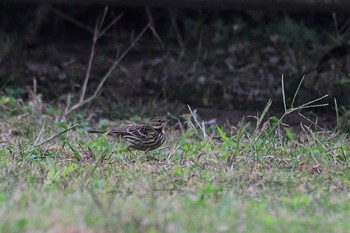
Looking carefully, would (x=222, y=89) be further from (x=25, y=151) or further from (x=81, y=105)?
(x=25, y=151)

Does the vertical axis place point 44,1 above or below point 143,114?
above

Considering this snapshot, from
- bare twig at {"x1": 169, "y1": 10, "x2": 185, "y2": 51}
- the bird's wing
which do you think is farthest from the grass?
bare twig at {"x1": 169, "y1": 10, "x2": 185, "y2": 51}

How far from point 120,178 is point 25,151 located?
1.19 meters

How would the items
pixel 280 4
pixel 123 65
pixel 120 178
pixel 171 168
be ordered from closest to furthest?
1. pixel 120 178
2. pixel 171 168
3. pixel 280 4
4. pixel 123 65

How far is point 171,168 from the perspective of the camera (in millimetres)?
6461

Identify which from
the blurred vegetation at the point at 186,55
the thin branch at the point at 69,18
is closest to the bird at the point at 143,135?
the blurred vegetation at the point at 186,55

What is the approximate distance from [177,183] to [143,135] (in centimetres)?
149

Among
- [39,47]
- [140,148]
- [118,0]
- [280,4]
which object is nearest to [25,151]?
[140,148]

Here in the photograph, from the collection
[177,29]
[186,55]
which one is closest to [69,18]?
[177,29]

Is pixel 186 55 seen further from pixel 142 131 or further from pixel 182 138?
pixel 182 138

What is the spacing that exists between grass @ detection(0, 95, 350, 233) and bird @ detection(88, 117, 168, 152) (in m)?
0.10

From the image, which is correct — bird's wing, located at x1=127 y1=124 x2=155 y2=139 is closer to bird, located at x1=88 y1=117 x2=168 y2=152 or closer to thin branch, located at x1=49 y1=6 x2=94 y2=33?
bird, located at x1=88 y1=117 x2=168 y2=152

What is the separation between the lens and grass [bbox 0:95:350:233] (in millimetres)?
4578

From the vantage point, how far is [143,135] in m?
7.39
